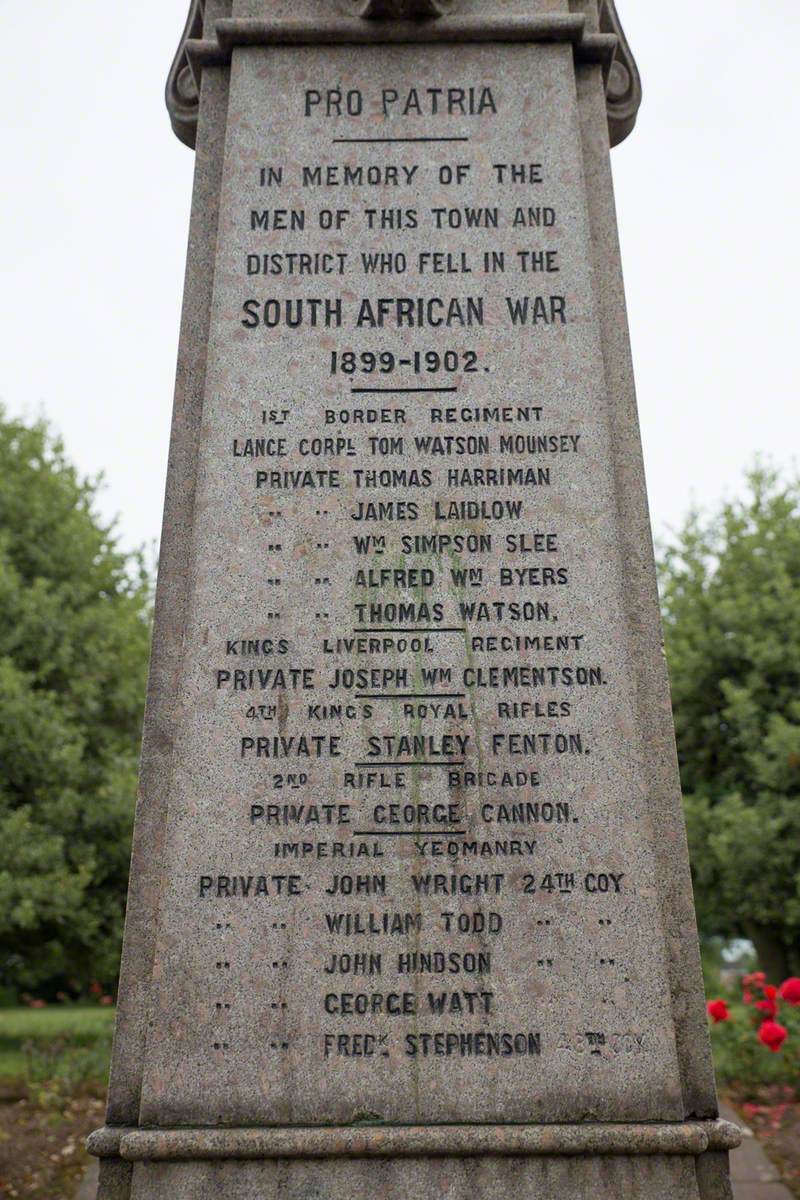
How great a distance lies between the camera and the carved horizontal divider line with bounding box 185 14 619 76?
4562 millimetres

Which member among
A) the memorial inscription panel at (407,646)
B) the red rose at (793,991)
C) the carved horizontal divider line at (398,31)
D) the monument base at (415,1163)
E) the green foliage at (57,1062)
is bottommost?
the green foliage at (57,1062)

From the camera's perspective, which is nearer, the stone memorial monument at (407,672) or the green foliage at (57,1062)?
the stone memorial monument at (407,672)

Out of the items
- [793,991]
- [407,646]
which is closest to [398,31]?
[407,646]

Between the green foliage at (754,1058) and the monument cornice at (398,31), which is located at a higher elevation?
the monument cornice at (398,31)

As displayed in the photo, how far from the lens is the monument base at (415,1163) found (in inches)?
128

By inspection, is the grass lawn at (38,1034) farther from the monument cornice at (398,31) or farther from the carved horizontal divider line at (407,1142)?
the monument cornice at (398,31)

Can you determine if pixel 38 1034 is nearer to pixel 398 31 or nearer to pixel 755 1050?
pixel 755 1050

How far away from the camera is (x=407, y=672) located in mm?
3826

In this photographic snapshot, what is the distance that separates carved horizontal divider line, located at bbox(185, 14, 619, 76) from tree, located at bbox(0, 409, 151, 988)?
38.0ft

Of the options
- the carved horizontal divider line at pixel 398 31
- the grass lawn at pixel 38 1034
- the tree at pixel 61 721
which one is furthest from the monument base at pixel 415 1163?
the tree at pixel 61 721

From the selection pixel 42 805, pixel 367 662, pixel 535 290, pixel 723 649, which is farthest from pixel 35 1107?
pixel 723 649

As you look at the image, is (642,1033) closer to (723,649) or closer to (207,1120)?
(207,1120)

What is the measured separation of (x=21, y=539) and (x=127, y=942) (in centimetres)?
1477

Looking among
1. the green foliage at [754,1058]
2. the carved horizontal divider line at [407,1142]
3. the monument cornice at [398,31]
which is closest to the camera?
the carved horizontal divider line at [407,1142]
